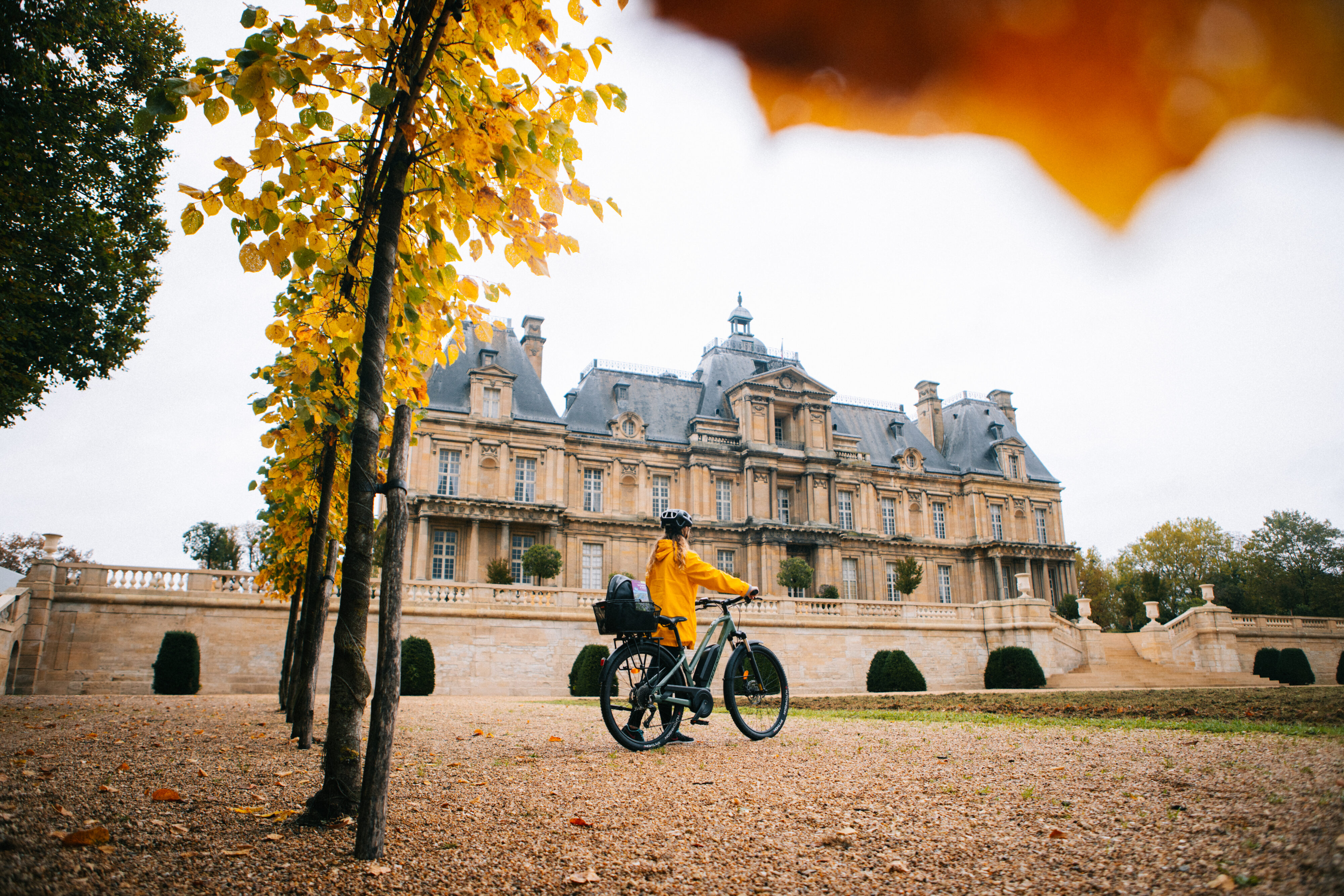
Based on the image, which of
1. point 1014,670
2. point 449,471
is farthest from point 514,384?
point 1014,670

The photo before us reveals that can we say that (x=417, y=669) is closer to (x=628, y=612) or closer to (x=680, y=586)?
(x=680, y=586)

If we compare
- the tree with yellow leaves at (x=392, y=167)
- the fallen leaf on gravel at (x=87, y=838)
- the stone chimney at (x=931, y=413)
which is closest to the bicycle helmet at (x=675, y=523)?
the tree with yellow leaves at (x=392, y=167)

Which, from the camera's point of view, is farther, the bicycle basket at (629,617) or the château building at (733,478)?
the château building at (733,478)

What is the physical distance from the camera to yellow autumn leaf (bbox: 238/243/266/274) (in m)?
3.68

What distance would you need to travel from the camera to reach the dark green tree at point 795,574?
31750 millimetres

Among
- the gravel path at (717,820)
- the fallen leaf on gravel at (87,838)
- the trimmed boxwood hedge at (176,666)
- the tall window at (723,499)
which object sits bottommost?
the trimmed boxwood hedge at (176,666)

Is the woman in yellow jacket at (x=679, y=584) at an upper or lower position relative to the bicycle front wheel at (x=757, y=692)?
upper

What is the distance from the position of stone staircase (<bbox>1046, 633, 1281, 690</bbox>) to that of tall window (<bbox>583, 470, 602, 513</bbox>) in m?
19.4

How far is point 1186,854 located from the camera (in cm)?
251

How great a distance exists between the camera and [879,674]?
20484 mm

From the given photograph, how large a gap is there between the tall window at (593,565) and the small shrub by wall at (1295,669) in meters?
24.2

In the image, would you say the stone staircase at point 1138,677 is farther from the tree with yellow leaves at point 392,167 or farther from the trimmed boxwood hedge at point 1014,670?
the tree with yellow leaves at point 392,167

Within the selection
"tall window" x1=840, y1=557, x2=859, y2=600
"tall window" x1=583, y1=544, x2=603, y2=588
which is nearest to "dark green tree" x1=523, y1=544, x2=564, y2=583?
"tall window" x1=583, y1=544, x2=603, y2=588

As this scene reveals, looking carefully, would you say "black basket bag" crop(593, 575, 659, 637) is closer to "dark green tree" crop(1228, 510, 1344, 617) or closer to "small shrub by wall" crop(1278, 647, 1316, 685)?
"small shrub by wall" crop(1278, 647, 1316, 685)
